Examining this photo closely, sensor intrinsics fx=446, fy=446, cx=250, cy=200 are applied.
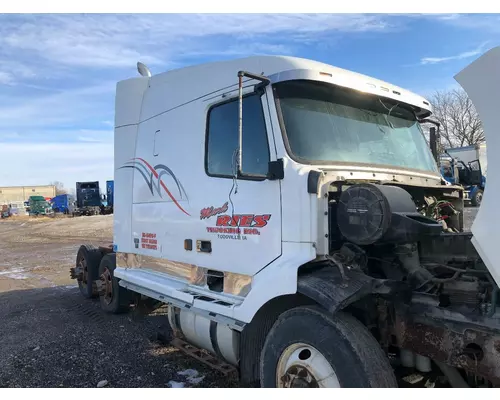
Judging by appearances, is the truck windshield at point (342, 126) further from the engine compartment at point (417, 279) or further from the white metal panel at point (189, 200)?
the engine compartment at point (417, 279)

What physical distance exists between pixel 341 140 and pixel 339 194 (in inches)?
21.9

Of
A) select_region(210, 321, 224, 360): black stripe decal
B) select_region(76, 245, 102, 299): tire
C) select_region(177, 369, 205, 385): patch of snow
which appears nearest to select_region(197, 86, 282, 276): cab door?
select_region(210, 321, 224, 360): black stripe decal

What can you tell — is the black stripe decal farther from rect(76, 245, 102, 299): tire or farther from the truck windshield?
rect(76, 245, 102, 299): tire

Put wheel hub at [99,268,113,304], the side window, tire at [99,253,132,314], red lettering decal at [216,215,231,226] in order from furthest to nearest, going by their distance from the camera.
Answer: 1. wheel hub at [99,268,113,304]
2. tire at [99,253,132,314]
3. red lettering decal at [216,215,231,226]
4. the side window

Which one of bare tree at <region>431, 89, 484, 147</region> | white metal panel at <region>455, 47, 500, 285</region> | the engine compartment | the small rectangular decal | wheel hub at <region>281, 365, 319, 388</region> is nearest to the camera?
white metal panel at <region>455, 47, 500, 285</region>

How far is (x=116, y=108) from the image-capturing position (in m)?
5.91

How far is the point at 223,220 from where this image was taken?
3.88 metres

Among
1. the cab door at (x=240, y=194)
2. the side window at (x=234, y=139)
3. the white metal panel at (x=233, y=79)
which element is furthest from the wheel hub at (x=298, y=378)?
the white metal panel at (x=233, y=79)

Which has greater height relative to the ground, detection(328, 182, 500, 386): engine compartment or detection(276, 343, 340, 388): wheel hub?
detection(328, 182, 500, 386): engine compartment

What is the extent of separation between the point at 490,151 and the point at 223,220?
2211mm

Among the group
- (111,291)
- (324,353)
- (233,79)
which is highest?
(233,79)

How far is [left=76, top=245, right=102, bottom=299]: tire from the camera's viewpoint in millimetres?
7523

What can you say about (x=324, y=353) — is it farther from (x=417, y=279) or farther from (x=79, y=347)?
(x=79, y=347)

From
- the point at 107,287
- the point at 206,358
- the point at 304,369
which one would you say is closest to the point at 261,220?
the point at 304,369
